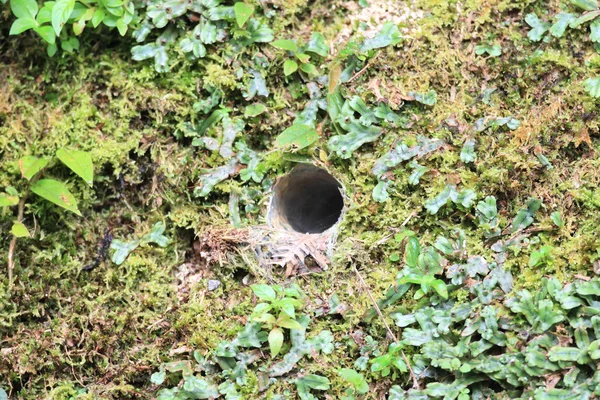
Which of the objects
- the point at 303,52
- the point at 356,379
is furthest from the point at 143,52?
the point at 356,379

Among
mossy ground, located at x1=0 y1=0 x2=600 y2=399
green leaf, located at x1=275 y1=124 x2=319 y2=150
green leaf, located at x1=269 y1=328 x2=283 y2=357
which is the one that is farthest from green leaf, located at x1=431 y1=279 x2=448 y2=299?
green leaf, located at x1=275 y1=124 x2=319 y2=150

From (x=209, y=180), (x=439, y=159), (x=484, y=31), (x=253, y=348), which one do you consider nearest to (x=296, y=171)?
(x=209, y=180)

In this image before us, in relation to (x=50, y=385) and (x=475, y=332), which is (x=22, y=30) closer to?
(x=50, y=385)

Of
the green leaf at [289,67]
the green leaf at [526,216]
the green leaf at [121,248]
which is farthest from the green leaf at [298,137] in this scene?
the green leaf at [526,216]

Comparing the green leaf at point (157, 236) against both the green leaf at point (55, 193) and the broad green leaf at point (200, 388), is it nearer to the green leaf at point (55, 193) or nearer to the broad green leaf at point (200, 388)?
the green leaf at point (55, 193)

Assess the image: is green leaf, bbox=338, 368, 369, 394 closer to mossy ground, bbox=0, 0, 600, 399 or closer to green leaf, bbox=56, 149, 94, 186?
mossy ground, bbox=0, 0, 600, 399

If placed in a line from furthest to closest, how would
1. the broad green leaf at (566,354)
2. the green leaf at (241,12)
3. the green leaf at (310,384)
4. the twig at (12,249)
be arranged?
the green leaf at (241,12) → the twig at (12,249) → the green leaf at (310,384) → the broad green leaf at (566,354)
